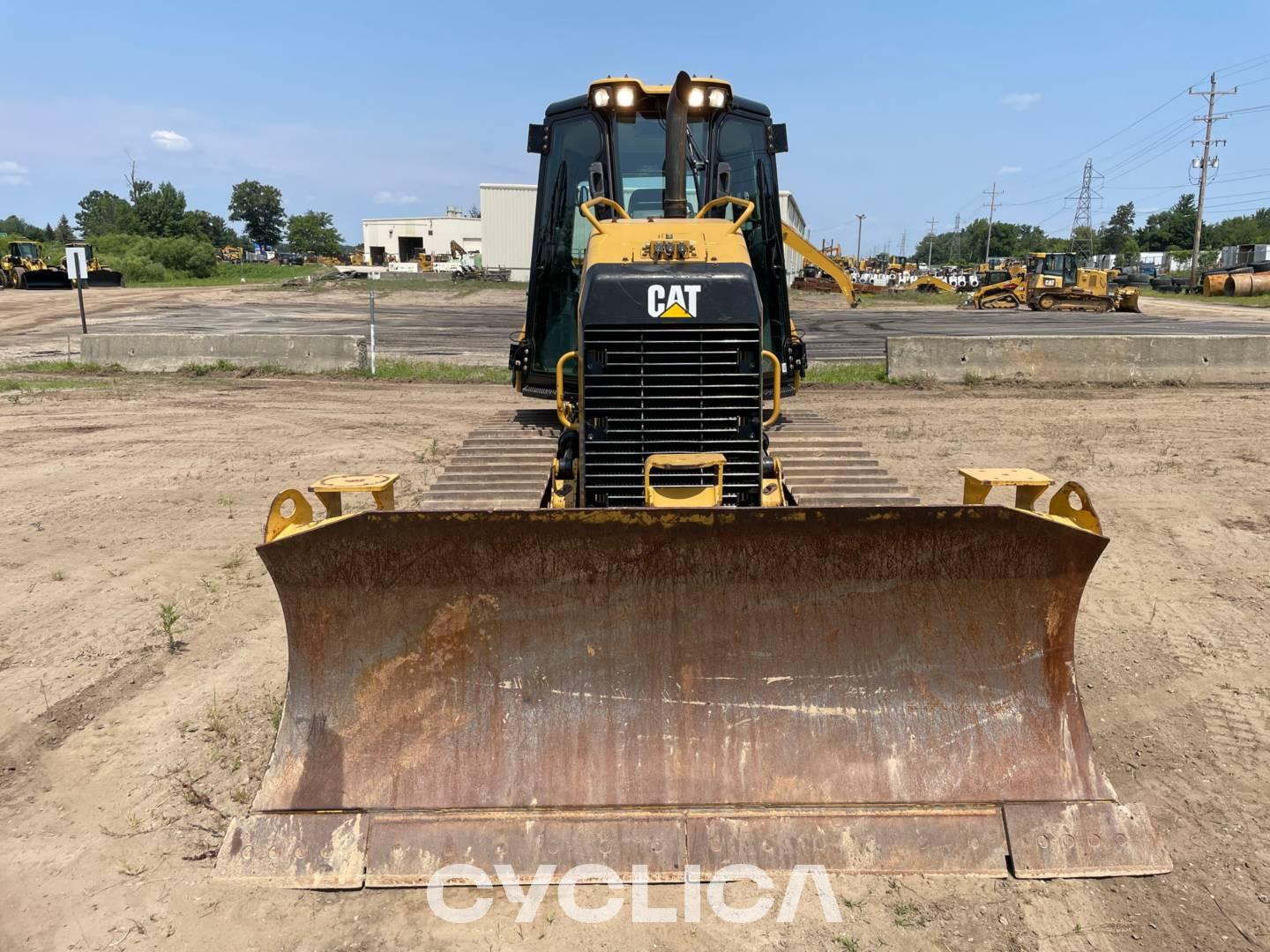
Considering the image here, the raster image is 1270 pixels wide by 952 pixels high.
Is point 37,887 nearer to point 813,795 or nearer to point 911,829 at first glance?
point 813,795

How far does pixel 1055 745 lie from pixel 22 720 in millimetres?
4637

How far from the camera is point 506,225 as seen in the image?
192 feet

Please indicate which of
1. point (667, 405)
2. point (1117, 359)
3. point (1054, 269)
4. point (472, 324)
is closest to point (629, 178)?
point (667, 405)

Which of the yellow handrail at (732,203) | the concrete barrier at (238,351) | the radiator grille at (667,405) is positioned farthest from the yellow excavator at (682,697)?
the concrete barrier at (238,351)

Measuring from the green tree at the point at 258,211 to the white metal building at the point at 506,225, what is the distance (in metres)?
55.1

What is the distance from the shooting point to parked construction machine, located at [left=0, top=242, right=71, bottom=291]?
43453 mm

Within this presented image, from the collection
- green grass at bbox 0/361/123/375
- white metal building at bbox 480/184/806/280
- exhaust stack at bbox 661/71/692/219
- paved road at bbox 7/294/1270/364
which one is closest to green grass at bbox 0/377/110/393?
green grass at bbox 0/361/123/375

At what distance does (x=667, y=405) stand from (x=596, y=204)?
156 centimetres

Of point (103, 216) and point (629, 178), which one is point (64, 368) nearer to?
point (629, 178)

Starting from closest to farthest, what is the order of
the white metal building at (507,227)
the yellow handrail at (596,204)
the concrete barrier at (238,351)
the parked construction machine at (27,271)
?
the yellow handrail at (596,204) → the concrete barrier at (238,351) → the parked construction machine at (27,271) → the white metal building at (507,227)

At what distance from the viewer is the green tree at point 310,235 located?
339ft

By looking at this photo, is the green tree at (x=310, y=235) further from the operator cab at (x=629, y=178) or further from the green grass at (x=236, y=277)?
the operator cab at (x=629, y=178)

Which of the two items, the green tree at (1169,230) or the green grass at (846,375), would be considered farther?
the green tree at (1169,230)

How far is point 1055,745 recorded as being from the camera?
142 inches
